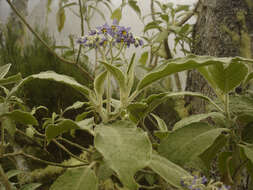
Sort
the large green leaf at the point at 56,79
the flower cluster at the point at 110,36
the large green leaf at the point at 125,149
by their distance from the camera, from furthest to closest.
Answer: the flower cluster at the point at 110,36 → the large green leaf at the point at 56,79 → the large green leaf at the point at 125,149

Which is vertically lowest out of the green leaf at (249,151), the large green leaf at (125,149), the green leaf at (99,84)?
the green leaf at (249,151)

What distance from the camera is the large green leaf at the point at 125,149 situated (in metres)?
0.21

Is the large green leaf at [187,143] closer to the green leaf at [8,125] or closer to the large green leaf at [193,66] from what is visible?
the large green leaf at [193,66]

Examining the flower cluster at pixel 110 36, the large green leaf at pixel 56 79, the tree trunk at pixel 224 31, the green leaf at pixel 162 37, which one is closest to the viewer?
the large green leaf at pixel 56 79

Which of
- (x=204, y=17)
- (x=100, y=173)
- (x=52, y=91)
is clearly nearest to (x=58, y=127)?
(x=100, y=173)

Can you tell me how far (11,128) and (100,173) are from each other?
187mm

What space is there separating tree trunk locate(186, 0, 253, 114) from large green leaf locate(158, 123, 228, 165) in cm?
46

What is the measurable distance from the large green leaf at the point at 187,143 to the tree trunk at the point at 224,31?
0.46 meters

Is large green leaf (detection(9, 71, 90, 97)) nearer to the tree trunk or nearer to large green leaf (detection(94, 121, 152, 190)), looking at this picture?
large green leaf (detection(94, 121, 152, 190))

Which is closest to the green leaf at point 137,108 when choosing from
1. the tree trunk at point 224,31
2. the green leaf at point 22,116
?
the green leaf at point 22,116

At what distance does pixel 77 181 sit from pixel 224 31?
708 mm

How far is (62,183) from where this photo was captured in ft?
0.99

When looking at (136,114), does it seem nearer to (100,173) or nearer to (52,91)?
(100,173)

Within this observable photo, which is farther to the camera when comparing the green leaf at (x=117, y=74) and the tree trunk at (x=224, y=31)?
the tree trunk at (x=224, y=31)
